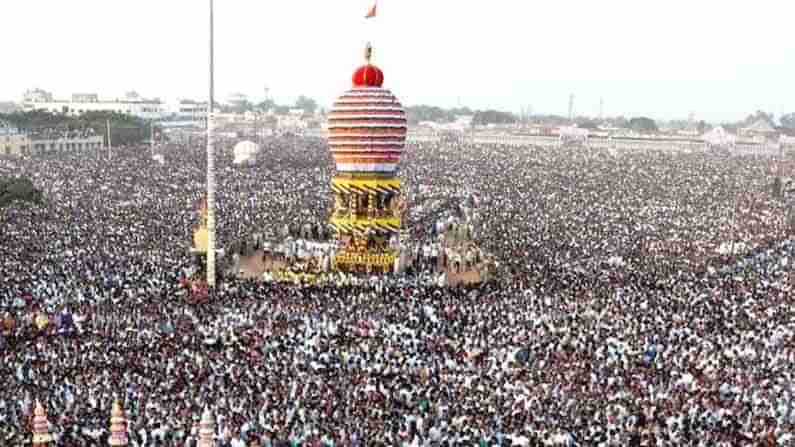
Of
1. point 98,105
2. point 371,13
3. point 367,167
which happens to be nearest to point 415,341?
point 367,167

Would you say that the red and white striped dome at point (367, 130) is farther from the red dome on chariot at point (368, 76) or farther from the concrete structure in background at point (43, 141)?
the concrete structure in background at point (43, 141)

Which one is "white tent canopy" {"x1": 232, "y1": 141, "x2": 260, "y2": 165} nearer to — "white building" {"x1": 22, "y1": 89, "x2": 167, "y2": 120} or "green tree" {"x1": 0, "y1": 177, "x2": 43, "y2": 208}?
"green tree" {"x1": 0, "y1": 177, "x2": 43, "y2": 208}

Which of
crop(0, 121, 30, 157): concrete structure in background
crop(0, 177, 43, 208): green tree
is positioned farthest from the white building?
crop(0, 177, 43, 208): green tree

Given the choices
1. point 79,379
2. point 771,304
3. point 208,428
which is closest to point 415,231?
point 771,304

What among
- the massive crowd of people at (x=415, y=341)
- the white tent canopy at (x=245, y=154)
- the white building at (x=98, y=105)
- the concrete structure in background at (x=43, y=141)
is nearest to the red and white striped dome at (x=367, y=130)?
the massive crowd of people at (x=415, y=341)

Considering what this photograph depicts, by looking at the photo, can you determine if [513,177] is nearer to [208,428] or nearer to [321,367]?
[321,367]
